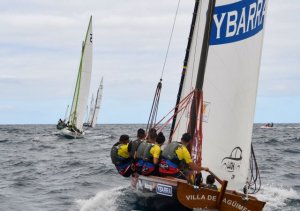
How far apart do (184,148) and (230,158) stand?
35.2 inches

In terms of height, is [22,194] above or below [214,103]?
below

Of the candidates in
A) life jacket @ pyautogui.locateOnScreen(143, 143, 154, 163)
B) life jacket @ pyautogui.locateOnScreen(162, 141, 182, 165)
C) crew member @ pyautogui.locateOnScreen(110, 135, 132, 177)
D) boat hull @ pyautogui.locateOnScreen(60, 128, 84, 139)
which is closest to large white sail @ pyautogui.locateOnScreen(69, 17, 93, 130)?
boat hull @ pyautogui.locateOnScreen(60, 128, 84, 139)

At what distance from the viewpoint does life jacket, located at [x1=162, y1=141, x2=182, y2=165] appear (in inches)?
372

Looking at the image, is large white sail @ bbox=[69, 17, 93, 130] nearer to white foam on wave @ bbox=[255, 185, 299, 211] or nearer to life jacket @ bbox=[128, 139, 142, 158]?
white foam on wave @ bbox=[255, 185, 299, 211]

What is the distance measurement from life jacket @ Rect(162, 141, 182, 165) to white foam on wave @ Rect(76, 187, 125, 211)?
6.37 feet

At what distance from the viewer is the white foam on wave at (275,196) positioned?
38.7 feet

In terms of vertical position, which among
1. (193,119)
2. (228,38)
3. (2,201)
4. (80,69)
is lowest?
(2,201)

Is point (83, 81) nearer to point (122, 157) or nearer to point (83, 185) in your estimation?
point (83, 185)

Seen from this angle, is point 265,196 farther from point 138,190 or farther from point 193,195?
point 193,195

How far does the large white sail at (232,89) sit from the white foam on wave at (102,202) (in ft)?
7.97

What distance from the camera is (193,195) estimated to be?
830 centimetres

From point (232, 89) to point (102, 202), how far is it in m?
3.91

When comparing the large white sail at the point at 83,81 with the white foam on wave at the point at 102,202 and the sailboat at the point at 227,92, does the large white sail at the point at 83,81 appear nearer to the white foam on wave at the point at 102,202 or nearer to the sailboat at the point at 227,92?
the white foam on wave at the point at 102,202

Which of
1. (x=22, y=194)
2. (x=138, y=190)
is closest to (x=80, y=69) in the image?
(x=22, y=194)
